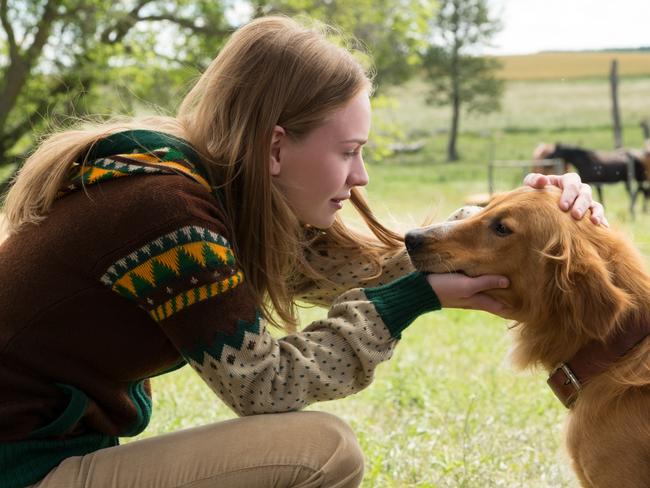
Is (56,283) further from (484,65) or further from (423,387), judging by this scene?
(484,65)

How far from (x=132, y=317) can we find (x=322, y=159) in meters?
0.76

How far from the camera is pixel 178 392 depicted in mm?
5191

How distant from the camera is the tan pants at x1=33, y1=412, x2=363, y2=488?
2312mm

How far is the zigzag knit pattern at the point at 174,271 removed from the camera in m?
2.28

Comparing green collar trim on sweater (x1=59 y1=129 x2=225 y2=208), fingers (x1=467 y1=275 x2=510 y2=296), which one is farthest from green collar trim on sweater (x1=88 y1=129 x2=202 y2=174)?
fingers (x1=467 y1=275 x2=510 y2=296)

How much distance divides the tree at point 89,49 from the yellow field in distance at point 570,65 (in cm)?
1655

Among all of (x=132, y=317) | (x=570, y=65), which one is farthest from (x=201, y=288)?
(x=570, y=65)

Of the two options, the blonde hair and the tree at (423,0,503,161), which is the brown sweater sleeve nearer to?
the blonde hair

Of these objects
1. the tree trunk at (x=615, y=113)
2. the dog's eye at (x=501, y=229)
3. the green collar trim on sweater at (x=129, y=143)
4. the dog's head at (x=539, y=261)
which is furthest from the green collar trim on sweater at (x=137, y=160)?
the tree trunk at (x=615, y=113)

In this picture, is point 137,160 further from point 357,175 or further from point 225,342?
point 357,175

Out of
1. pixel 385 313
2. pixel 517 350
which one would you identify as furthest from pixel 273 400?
pixel 517 350

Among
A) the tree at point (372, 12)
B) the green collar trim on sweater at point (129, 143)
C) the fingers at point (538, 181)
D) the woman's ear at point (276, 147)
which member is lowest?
the tree at point (372, 12)

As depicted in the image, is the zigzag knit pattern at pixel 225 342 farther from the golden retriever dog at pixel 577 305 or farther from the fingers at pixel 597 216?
the fingers at pixel 597 216

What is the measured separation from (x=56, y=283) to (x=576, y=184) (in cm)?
175
